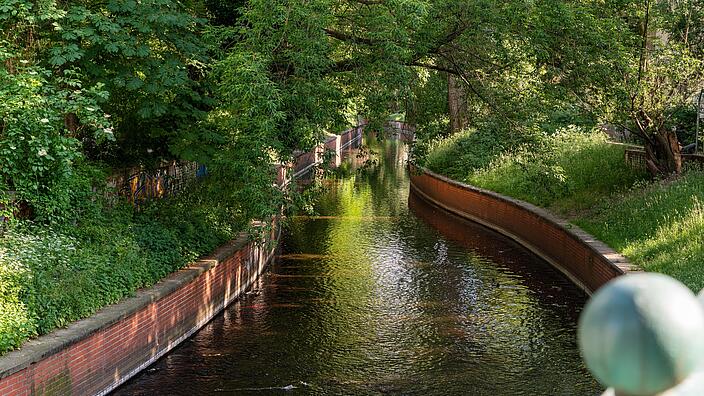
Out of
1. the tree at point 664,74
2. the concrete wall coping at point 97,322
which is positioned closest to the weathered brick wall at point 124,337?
the concrete wall coping at point 97,322

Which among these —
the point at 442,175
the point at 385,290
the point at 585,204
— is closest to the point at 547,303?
the point at 385,290

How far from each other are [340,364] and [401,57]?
5484mm

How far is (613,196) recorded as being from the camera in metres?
19.5

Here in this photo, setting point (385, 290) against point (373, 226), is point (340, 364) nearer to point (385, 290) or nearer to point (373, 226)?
point (385, 290)

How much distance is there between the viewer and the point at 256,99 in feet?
41.2

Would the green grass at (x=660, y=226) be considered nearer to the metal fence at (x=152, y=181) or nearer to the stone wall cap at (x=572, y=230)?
the stone wall cap at (x=572, y=230)

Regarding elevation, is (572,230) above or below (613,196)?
below

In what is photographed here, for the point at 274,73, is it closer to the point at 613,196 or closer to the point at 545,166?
the point at 545,166

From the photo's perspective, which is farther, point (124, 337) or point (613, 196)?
point (613, 196)

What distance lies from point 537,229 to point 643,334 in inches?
813

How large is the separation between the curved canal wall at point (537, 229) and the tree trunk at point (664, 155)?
97.6 inches

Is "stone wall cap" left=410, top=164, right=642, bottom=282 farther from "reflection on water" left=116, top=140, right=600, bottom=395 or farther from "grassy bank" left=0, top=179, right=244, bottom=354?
"grassy bank" left=0, top=179, right=244, bottom=354

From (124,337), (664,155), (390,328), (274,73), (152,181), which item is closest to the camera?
(124,337)

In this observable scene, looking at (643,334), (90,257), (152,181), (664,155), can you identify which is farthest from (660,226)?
(643,334)
